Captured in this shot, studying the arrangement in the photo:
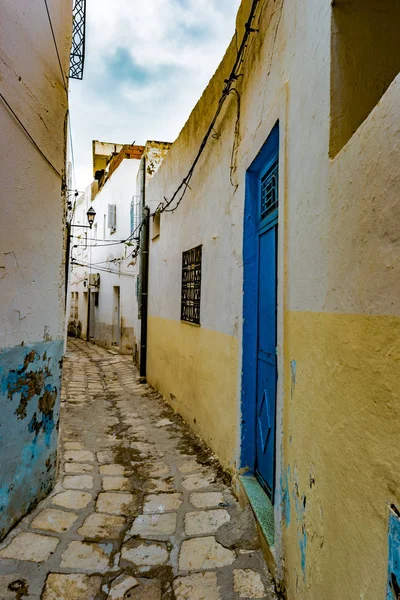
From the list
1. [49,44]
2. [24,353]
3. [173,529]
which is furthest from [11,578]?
[49,44]

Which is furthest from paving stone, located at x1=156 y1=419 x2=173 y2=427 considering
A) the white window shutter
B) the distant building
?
the white window shutter

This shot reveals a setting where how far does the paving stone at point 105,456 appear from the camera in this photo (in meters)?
4.32

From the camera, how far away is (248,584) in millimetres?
2348

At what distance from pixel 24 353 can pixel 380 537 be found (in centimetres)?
255

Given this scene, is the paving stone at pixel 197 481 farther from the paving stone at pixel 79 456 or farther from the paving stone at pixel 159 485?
the paving stone at pixel 79 456

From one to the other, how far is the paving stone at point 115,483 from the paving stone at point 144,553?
0.88 meters

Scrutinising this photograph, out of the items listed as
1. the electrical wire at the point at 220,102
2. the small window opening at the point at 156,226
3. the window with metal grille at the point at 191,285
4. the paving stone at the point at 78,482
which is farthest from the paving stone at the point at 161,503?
the small window opening at the point at 156,226

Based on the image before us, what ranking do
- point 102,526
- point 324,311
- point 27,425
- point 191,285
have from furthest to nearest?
1. point 191,285
2. point 27,425
3. point 102,526
4. point 324,311

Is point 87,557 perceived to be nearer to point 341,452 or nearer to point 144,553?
point 144,553

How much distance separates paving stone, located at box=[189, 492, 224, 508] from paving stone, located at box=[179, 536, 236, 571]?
1.58ft

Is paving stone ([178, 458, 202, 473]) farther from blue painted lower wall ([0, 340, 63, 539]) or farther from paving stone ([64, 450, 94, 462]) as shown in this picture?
blue painted lower wall ([0, 340, 63, 539])

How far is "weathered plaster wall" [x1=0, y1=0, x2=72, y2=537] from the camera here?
9.07ft

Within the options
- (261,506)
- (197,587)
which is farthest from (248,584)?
(261,506)

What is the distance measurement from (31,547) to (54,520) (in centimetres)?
36
